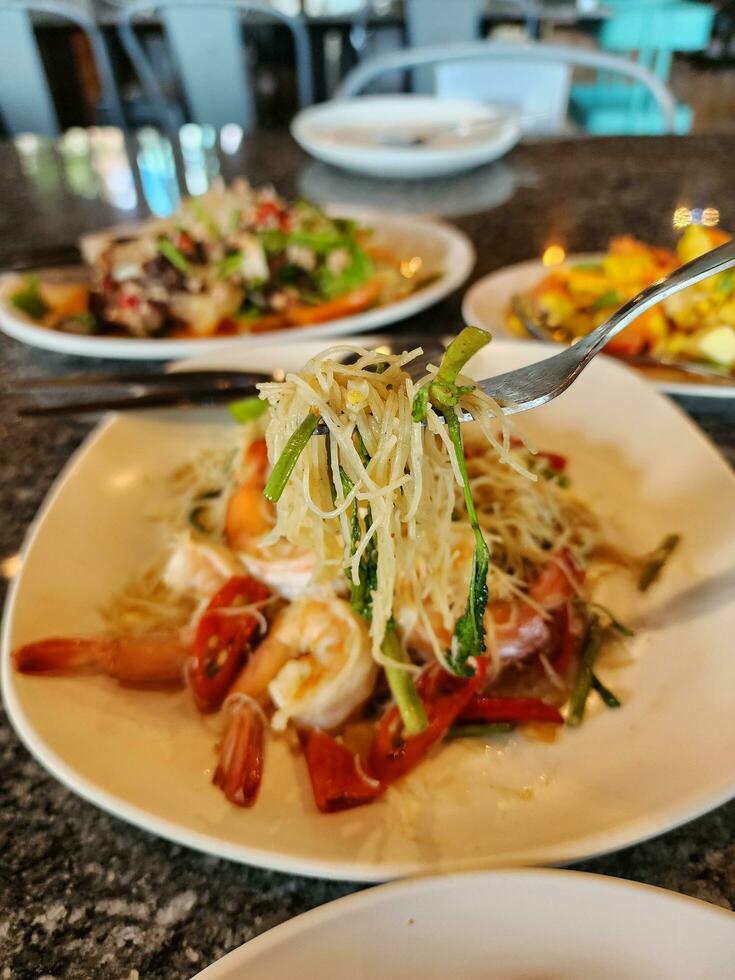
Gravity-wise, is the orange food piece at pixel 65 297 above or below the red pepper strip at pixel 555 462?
below

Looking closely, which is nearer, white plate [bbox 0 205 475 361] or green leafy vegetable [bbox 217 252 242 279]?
white plate [bbox 0 205 475 361]

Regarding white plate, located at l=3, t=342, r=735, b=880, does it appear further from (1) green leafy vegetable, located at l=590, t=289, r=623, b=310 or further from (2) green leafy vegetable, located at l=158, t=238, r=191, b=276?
(2) green leafy vegetable, located at l=158, t=238, r=191, b=276

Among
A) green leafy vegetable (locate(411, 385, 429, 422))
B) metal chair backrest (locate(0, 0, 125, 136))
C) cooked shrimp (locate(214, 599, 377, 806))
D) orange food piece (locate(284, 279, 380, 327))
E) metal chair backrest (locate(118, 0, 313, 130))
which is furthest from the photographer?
metal chair backrest (locate(0, 0, 125, 136))

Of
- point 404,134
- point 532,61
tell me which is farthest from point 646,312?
point 532,61

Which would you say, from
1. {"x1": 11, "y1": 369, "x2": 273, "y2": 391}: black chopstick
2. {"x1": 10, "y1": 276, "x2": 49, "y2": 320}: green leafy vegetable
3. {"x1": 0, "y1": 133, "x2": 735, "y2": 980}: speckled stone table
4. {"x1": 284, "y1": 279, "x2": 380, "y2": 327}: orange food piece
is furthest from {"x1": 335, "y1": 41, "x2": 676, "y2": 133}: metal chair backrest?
{"x1": 11, "y1": 369, "x2": 273, "y2": 391}: black chopstick

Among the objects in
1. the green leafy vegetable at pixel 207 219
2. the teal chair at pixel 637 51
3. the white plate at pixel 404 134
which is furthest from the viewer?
the teal chair at pixel 637 51

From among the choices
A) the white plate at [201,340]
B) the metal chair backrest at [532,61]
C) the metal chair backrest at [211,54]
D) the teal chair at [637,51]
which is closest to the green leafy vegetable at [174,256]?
the white plate at [201,340]

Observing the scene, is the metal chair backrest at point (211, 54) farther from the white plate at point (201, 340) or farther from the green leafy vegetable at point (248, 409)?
the green leafy vegetable at point (248, 409)

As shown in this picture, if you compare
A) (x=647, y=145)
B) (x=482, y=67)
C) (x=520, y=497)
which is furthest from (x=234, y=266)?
(x=482, y=67)
